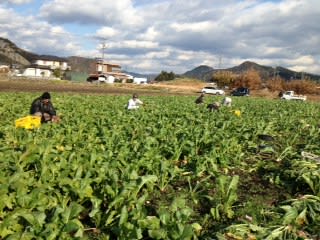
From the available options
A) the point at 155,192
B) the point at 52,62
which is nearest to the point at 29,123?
the point at 155,192

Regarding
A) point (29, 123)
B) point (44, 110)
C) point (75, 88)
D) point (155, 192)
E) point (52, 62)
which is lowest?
point (75, 88)

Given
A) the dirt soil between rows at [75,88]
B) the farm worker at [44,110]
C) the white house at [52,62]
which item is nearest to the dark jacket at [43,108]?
the farm worker at [44,110]

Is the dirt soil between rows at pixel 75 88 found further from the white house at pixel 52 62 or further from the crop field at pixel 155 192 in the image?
the white house at pixel 52 62

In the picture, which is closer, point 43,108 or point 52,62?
point 43,108

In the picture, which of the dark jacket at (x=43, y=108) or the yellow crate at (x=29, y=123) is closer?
the yellow crate at (x=29, y=123)

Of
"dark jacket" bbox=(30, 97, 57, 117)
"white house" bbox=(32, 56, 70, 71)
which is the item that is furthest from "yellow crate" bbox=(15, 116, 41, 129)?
"white house" bbox=(32, 56, 70, 71)

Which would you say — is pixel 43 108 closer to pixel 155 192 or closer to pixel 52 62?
pixel 155 192

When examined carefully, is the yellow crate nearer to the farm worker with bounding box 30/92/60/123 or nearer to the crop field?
the farm worker with bounding box 30/92/60/123

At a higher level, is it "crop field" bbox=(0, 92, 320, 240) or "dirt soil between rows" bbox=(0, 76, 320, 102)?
"crop field" bbox=(0, 92, 320, 240)

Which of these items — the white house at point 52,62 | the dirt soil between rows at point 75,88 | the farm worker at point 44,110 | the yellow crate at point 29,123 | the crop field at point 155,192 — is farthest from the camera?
the white house at point 52,62

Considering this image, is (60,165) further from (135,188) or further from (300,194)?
(300,194)

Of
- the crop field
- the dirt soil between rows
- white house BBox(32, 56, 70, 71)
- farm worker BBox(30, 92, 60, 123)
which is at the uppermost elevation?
white house BBox(32, 56, 70, 71)

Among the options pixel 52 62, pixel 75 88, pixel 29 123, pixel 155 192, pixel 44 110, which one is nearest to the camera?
pixel 155 192

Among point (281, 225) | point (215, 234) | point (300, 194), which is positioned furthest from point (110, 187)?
point (300, 194)
